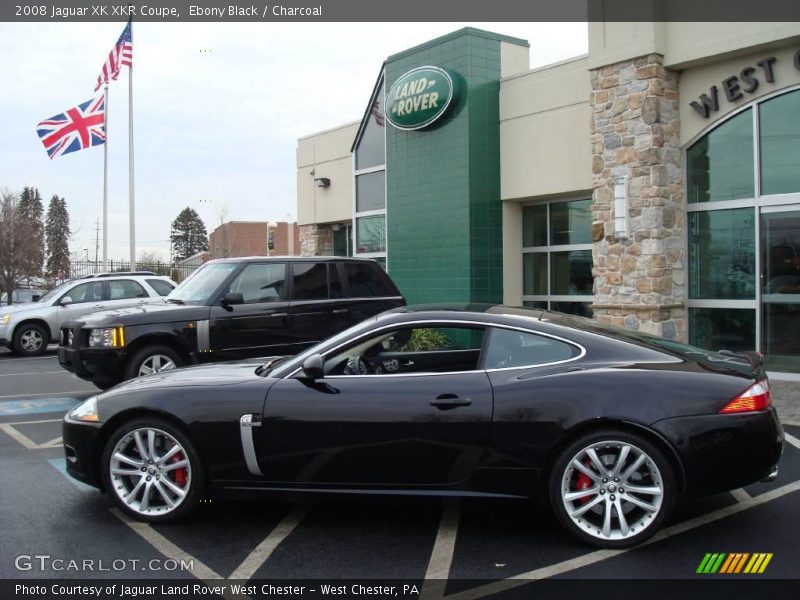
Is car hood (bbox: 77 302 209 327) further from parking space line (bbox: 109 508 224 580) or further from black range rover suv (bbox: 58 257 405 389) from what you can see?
parking space line (bbox: 109 508 224 580)

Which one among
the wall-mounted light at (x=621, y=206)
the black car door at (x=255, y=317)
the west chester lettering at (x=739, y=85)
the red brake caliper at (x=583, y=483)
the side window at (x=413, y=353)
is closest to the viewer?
the red brake caliper at (x=583, y=483)

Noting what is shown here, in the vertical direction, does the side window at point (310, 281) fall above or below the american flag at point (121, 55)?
below

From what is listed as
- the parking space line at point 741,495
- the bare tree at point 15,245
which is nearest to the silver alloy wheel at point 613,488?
the parking space line at point 741,495

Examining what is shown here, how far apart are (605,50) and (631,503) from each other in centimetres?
871

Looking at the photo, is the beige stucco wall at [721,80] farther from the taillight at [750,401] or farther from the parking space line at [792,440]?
the taillight at [750,401]

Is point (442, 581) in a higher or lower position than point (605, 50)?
lower

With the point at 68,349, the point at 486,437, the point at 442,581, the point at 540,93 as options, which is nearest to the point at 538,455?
the point at 486,437

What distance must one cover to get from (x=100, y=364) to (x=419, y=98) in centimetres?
877

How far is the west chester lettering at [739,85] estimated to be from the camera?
10102 millimetres

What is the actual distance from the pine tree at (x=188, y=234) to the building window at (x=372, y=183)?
7322cm

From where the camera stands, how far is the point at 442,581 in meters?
3.99

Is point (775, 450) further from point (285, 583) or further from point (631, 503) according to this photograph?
point (285, 583)

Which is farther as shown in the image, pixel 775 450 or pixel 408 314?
pixel 408 314

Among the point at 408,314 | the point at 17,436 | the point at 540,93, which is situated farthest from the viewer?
the point at 540,93
